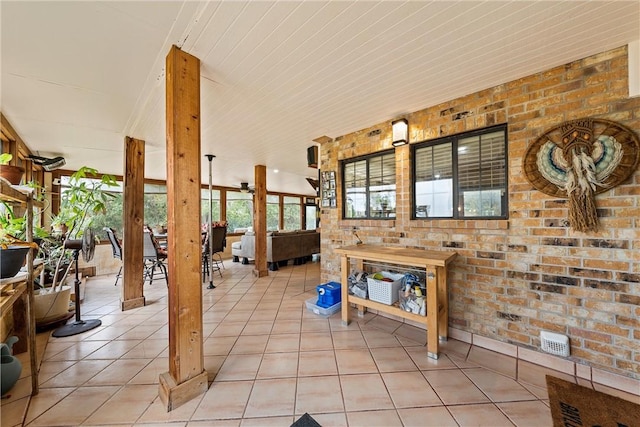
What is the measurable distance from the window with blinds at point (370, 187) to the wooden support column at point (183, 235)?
2008 millimetres

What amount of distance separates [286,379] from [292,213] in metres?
8.16

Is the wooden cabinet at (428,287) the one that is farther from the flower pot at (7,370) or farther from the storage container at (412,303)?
the flower pot at (7,370)

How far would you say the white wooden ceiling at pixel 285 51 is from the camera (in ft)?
4.10

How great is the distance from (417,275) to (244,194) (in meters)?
6.60

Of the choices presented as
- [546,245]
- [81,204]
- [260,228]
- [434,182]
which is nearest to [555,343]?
[546,245]

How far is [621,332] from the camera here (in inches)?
59.7

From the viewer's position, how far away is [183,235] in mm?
1424

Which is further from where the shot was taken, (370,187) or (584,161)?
(370,187)

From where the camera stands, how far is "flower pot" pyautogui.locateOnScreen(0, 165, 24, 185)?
1590 millimetres

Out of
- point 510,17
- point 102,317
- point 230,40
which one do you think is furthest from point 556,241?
point 102,317

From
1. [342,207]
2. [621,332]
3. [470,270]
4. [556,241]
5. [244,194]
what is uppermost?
[244,194]

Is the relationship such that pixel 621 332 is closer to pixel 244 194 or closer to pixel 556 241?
pixel 556 241

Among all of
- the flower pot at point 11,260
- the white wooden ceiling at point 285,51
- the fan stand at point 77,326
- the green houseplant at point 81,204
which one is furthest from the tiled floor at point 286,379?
the white wooden ceiling at point 285,51

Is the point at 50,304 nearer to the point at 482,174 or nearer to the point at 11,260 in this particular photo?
the point at 11,260
